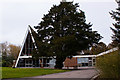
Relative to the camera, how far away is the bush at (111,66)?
7922 millimetres

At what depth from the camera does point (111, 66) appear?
805cm

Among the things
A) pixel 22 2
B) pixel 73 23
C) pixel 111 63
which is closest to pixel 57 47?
pixel 73 23

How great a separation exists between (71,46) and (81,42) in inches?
52.1

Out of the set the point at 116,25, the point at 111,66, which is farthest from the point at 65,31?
the point at 111,66

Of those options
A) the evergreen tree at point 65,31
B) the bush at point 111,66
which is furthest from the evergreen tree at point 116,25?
the bush at point 111,66

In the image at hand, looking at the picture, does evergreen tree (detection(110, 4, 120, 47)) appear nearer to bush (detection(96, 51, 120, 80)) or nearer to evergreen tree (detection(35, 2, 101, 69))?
evergreen tree (detection(35, 2, 101, 69))

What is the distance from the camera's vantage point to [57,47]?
76.5 feet

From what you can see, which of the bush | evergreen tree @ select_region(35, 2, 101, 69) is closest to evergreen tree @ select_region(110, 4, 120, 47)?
evergreen tree @ select_region(35, 2, 101, 69)

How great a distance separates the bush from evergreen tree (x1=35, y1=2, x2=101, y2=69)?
14.3 meters

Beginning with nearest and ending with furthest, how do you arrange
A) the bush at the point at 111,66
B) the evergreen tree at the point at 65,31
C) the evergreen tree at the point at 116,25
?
the bush at the point at 111,66 → the evergreen tree at the point at 65,31 → the evergreen tree at the point at 116,25

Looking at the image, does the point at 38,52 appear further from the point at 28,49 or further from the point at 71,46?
the point at 28,49

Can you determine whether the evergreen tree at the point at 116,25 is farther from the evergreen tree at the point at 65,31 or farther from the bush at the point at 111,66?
the bush at the point at 111,66

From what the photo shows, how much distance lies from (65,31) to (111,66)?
56.3 feet

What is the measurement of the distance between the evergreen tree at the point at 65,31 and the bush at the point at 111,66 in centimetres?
1435
